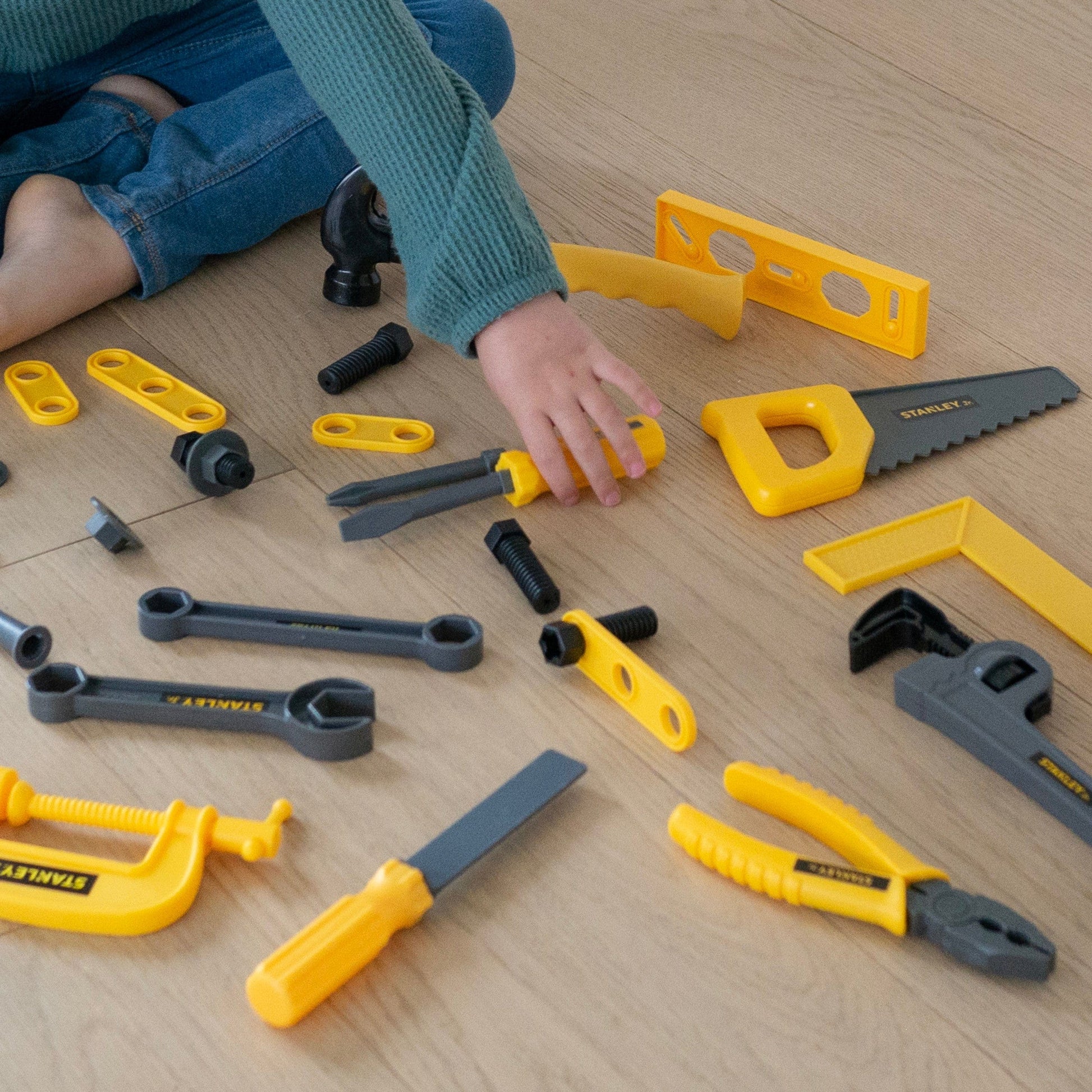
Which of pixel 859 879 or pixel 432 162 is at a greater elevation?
pixel 432 162

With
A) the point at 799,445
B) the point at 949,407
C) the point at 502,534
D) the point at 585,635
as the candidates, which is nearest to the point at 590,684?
the point at 585,635

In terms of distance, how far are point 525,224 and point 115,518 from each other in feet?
1.33

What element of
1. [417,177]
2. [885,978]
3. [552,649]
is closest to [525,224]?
[417,177]

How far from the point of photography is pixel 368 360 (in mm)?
1208

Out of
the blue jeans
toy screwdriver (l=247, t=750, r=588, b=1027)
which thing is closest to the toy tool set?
toy screwdriver (l=247, t=750, r=588, b=1027)

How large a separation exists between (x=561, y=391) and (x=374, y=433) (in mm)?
195

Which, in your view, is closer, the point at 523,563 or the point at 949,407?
the point at 523,563

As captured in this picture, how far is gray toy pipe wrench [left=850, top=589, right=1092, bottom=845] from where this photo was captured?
0.82m

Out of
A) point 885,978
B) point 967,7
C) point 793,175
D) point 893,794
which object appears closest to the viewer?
point 885,978

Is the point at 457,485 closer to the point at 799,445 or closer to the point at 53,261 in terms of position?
the point at 799,445

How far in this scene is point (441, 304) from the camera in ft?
3.52

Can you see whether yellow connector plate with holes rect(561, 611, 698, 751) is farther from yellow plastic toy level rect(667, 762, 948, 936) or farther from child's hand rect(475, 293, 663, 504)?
child's hand rect(475, 293, 663, 504)

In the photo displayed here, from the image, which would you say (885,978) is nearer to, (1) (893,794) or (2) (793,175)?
(1) (893,794)

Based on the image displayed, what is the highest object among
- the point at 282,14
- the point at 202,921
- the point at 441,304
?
the point at 282,14
